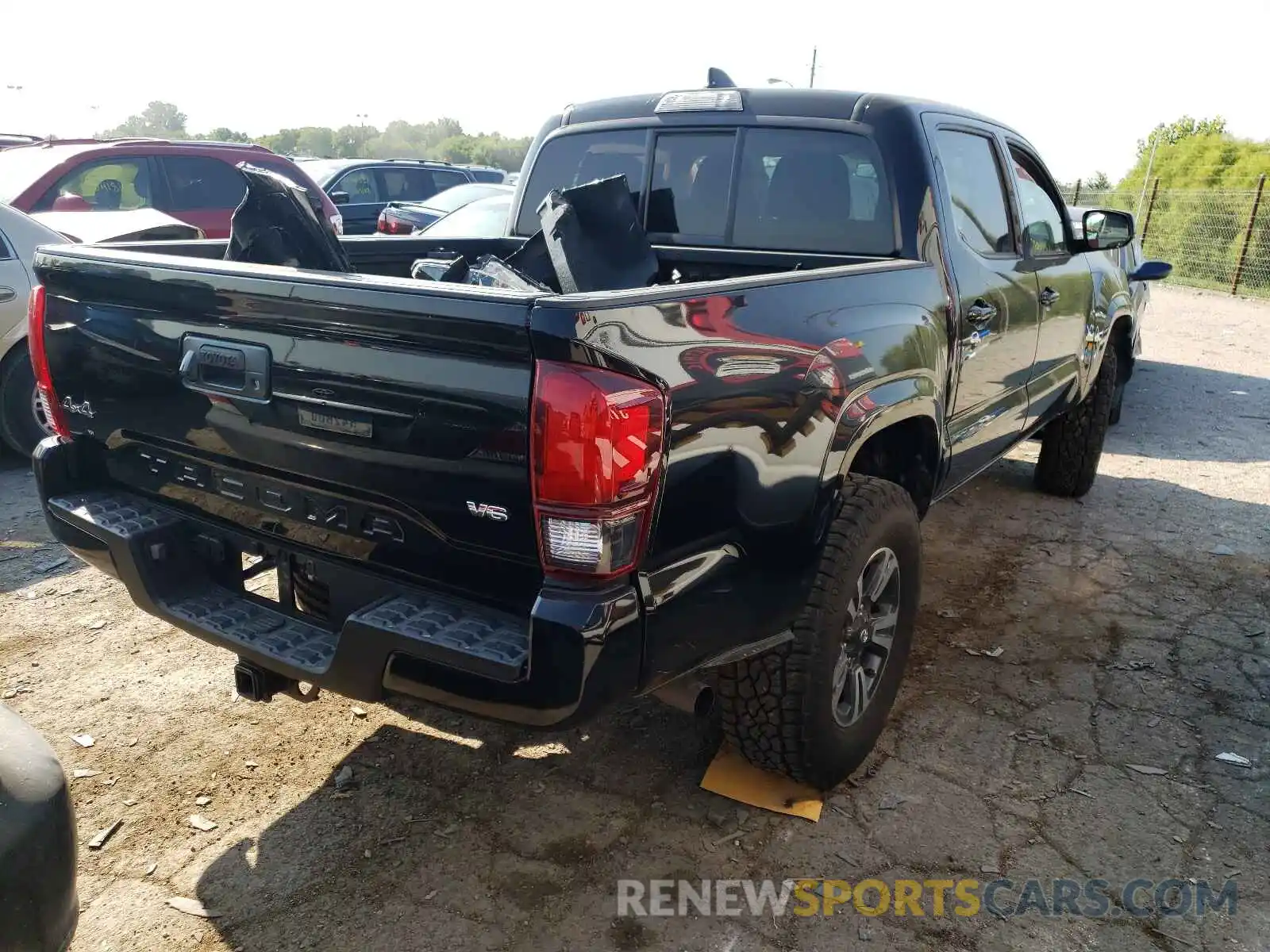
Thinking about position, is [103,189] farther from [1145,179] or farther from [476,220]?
[1145,179]

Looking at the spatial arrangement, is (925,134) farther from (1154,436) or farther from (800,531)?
(1154,436)

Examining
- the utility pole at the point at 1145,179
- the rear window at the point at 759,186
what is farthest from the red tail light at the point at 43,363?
the utility pole at the point at 1145,179

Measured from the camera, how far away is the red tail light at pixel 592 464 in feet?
5.84

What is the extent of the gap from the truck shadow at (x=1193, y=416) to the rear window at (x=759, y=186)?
4.43m

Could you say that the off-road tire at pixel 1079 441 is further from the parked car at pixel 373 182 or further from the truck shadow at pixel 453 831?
the parked car at pixel 373 182

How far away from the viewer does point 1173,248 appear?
1938 centimetres

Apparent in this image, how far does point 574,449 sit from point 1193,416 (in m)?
7.71

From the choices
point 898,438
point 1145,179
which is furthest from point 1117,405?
point 1145,179

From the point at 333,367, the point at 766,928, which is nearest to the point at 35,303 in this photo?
the point at 333,367

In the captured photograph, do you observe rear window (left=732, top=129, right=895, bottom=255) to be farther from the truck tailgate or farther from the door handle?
→ the truck tailgate

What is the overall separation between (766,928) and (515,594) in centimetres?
108

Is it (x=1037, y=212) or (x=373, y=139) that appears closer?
(x=1037, y=212)

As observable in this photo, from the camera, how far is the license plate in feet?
6.74

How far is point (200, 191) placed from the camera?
27.3ft
